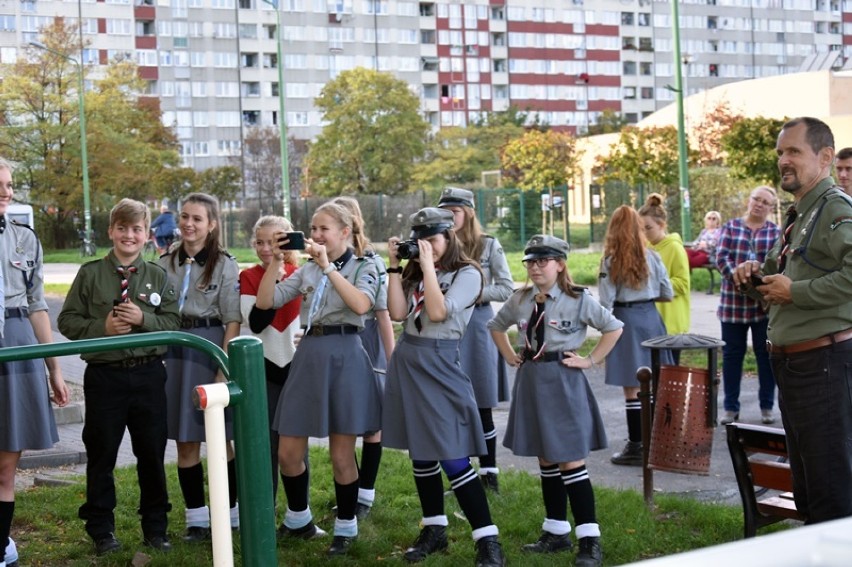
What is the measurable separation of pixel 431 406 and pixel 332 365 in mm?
562

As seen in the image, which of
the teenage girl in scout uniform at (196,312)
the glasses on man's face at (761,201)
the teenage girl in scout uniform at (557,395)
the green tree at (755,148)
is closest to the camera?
the teenage girl in scout uniform at (557,395)

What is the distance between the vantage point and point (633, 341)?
816 cm

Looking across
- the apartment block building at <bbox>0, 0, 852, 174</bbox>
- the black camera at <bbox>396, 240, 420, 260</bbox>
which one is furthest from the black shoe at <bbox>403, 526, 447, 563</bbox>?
the apartment block building at <bbox>0, 0, 852, 174</bbox>

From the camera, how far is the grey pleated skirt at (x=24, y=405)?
546 centimetres

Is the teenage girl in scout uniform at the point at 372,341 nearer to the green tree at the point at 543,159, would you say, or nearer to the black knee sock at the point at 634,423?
the black knee sock at the point at 634,423

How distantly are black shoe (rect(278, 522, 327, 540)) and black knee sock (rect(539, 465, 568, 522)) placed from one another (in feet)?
3.90

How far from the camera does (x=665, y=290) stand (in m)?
8.33

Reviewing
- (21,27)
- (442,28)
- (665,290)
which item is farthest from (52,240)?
(442,28)

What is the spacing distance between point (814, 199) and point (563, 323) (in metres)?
1.53

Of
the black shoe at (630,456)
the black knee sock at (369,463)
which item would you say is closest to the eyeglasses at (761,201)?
the black shoe at (630,456)

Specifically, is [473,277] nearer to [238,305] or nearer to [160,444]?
[238,305]

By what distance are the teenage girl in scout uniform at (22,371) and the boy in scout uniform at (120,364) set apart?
163 millimetres

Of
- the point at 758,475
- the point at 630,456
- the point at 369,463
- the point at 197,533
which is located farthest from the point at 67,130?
the point at 758,475

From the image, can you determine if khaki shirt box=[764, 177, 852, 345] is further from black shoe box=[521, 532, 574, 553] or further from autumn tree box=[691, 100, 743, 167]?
autumn tree box=[691, 100, 743, 167]
